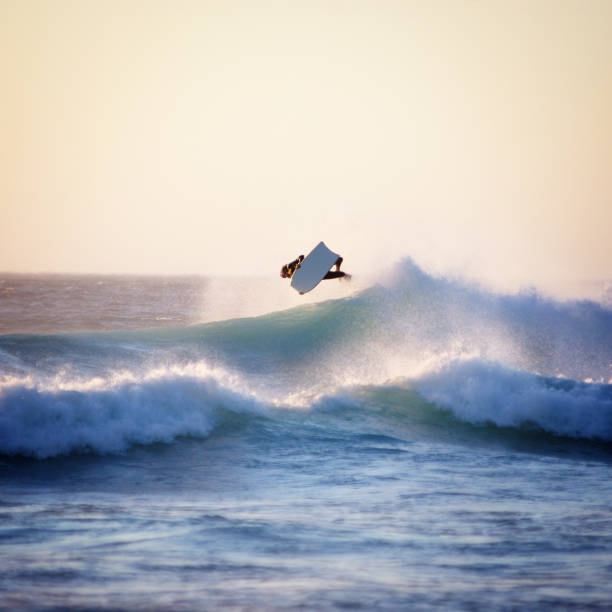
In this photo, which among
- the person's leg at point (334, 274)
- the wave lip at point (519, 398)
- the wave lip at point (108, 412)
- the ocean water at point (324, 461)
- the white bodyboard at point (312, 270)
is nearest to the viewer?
the ocean water at point (324, 461)

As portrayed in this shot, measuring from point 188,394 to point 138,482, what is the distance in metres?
3.31

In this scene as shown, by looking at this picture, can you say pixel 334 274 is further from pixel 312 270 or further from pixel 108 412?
pixel 108 412

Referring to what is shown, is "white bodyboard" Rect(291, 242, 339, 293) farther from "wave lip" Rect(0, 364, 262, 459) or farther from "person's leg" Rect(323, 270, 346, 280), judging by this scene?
"wave lip" Rect(0, 364, 262, 459)

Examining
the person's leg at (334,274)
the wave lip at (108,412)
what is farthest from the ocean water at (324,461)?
the person's leg at (334,274)

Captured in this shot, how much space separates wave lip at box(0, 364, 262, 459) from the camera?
1022cm

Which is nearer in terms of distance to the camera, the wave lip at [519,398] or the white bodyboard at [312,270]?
the wave lip at [519,398]

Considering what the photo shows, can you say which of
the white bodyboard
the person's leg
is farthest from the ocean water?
the person's leg

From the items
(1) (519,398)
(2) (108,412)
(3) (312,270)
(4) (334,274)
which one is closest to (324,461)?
(2) (108,412)

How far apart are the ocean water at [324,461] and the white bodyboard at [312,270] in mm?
1603

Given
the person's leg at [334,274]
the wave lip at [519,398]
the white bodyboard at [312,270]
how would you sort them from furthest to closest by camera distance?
the white bodyboard at [312,270], the person's leg at [334,274], the wave lip at [519,398]

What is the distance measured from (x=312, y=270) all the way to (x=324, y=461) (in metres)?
7.99

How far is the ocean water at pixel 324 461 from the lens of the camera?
5.73 metres

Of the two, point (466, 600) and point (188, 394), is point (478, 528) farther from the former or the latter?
point (188, 394)

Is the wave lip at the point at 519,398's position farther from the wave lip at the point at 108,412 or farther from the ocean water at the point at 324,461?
the wave lip at the point at 108,412
